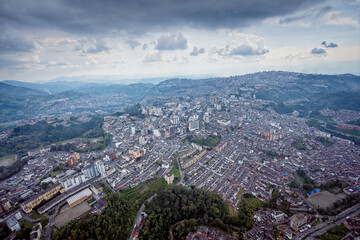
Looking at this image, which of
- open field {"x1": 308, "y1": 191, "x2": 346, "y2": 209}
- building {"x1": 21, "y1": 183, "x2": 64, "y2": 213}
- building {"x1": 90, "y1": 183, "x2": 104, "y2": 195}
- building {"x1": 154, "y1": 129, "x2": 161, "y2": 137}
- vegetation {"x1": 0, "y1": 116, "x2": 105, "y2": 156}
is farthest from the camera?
building {"x1": 154, "y1": 129, "x2": 161, "y2": 137}

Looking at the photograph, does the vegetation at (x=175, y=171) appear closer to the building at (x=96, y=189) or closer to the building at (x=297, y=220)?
the building at (x=96, y=189)

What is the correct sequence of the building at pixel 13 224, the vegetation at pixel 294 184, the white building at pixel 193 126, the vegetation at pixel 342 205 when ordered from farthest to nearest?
the white building at pixel 193 126
the vegetation at pixel 294 184
the vegetation at pixel 342 205
the building at pixel 13 224

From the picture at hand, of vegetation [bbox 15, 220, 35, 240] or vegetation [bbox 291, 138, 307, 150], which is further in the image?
vegetation [bbox 291, 138, 307, 150]

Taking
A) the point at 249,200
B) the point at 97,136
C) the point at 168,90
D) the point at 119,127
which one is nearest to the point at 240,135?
the point at 249,200

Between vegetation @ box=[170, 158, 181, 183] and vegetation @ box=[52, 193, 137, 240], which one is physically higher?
vegetation @ box=[52, 193, 137, 240]

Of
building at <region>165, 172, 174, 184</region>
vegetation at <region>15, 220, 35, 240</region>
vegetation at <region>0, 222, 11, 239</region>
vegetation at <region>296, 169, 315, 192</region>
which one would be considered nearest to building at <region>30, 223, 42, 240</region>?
vegetation at <region>15, 220, 35, 240</region>

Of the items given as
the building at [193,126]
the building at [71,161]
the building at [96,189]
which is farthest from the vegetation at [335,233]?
the building at [71,161]

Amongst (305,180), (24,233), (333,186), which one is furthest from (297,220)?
(24,233)

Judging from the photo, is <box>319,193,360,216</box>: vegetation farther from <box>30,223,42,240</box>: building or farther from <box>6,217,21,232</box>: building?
<box>6,217,21,232</box>: building
